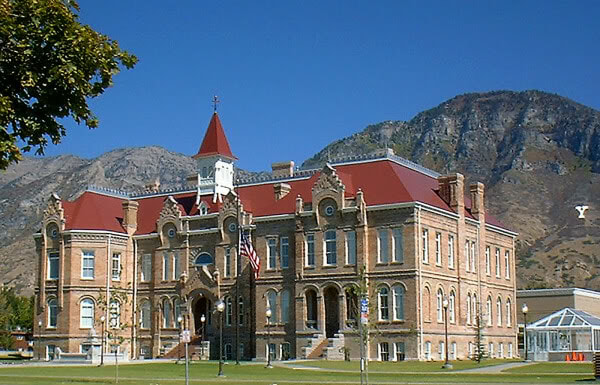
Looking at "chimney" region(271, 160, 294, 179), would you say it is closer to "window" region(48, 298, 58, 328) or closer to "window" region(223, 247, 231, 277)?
"window" region(223, 247, 231, 277)

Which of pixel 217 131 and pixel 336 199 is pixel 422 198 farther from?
pixel 217 131

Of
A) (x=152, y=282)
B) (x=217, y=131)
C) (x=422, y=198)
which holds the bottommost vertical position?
(x=152, y=282)

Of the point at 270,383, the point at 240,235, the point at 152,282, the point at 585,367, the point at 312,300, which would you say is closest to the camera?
the point at 270,383

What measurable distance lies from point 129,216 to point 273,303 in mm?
15978

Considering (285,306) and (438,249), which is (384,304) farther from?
(285,306)

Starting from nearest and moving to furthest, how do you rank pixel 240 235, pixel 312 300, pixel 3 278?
pixel 240 235 < pixel 312 300 < pixel 3 278

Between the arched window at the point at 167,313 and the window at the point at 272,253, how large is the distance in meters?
10.7

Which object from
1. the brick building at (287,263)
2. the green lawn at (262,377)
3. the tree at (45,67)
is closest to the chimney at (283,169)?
the brick building at (287,263)

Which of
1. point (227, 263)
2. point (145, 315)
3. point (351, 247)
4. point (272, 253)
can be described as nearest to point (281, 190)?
point (272, 253)

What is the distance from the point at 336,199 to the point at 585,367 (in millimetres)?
22393

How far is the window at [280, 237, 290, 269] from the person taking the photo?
71188mm

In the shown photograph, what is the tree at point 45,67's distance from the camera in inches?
746

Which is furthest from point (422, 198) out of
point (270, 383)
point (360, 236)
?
point (270, 383)

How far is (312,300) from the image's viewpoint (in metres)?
70.0
